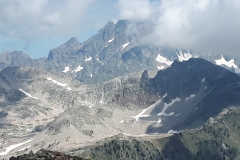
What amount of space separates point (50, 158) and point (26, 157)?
7184 millimetres

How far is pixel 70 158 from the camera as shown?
8606 cm

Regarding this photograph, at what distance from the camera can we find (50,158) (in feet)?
283

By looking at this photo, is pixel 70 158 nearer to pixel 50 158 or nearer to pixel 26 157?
pixel 50 158

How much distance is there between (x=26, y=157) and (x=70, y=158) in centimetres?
1105

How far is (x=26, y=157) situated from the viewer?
9000 cm

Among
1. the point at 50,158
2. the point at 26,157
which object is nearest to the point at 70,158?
the point at 50,158

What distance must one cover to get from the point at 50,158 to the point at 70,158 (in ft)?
14.0
